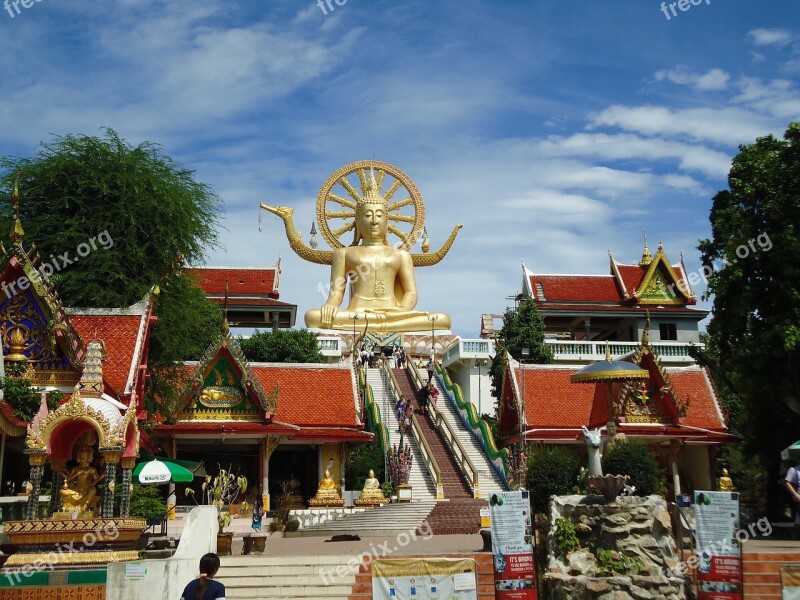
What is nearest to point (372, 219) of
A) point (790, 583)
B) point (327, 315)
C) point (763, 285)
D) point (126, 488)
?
point (327, 315)

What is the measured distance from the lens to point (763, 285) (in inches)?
766

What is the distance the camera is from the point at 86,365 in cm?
1354

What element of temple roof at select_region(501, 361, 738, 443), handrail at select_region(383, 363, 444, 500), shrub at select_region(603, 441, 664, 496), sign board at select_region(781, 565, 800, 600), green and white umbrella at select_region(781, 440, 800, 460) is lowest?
sign board at select_region(781, 565, 800, 600)

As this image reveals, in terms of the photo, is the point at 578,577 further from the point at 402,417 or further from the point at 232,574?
the point at 402,417

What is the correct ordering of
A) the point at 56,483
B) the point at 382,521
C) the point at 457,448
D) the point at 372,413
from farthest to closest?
the point at 372,413 → the point at 457,448 → the point at 382,521 → the point at 56,483

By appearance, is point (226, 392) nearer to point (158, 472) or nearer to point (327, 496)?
point (327, 496)

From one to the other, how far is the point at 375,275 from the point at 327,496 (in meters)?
20.3

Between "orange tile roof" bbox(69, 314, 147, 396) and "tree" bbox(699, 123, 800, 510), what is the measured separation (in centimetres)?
1174

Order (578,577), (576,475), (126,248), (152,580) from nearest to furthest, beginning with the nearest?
(152,580)
(578,577)
(576,475)
(126,248)

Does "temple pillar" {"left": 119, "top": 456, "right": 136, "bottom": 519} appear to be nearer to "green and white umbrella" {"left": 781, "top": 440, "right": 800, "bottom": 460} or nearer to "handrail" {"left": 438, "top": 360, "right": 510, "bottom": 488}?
"green and white umbrella" {"left": 781, "top": 440, "right": 800, "bottom": 460}

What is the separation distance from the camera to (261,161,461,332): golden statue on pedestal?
4294 centimetres

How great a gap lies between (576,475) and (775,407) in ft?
20.3

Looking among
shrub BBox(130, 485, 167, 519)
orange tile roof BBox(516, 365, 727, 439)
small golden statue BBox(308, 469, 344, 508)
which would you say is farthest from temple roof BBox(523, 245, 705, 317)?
shrub BBox(130, 485, 167, 519)

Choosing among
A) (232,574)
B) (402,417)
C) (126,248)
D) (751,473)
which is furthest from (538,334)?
(232,574)
